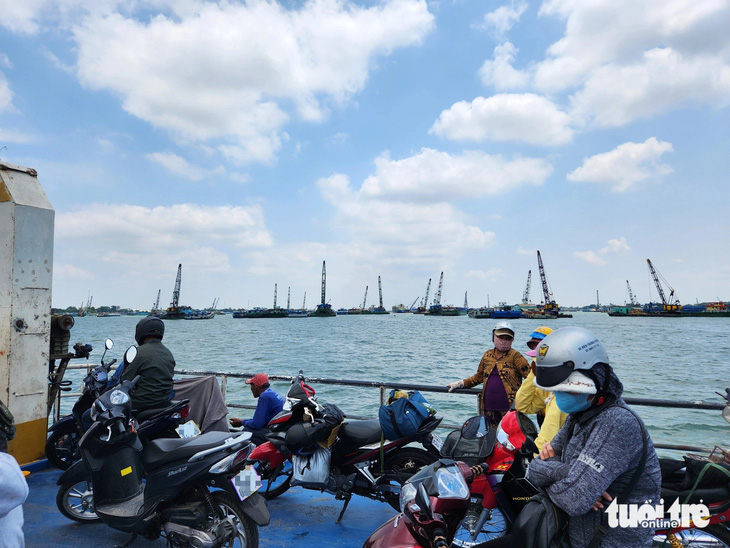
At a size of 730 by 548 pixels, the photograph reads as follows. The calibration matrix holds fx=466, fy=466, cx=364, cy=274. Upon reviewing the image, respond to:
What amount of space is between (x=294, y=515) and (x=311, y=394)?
3.60 ft

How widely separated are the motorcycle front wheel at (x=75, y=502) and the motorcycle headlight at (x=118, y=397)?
99cm

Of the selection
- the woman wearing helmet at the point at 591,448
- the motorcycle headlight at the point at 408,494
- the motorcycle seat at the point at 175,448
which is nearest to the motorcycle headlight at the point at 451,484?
the motorcycle headlight at the point at 408,494

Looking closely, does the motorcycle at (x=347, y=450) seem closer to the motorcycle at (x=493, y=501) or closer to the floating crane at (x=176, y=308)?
the motorcycle at (x=493, y=501)

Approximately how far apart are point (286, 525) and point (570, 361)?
321cm

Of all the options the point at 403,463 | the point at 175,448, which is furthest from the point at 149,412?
the point at 403,463

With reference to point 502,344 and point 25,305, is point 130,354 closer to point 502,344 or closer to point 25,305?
point 25,305

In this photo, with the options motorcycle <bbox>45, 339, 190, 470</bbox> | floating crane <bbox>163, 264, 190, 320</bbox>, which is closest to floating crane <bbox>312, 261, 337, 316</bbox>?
floating crane <bbox>163, 264, 190, 320</bbox>

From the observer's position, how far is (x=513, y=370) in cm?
485

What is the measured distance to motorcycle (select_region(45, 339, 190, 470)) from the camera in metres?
4.32

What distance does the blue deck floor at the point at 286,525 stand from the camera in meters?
3.74

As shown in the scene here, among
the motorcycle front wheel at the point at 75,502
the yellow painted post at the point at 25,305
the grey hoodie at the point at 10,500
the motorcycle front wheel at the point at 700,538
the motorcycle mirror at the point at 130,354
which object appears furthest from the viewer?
the yellow painted post at the point at 25,305

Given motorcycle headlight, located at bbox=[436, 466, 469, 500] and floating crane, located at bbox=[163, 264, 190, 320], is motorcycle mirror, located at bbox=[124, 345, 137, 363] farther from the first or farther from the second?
floating crane, located at bbox=[163, 264, 190, 320]

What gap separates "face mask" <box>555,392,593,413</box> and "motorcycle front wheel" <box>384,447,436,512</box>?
2.37 metres

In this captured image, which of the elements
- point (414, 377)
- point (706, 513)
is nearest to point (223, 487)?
point (706, 513)
